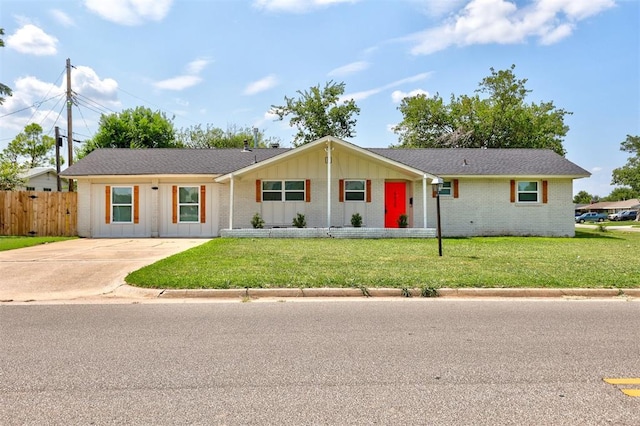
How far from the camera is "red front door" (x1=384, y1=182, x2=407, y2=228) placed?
19828 mm

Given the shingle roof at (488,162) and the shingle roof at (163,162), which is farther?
the shingle roof at (488,162)

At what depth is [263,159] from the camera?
2119 centimetres

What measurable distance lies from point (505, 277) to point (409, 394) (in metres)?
5.60

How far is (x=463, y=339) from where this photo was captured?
5000mm

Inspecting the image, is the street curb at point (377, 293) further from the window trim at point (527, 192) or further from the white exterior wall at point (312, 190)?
the window trim at point (527, 192)

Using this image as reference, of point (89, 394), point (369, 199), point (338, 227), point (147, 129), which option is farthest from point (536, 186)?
point (147, 129)

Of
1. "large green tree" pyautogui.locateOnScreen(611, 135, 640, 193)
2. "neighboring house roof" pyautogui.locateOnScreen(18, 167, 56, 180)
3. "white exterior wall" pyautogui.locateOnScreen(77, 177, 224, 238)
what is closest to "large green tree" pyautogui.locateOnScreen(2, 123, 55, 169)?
"neighboring house roof" pyautogui.locateOnScreen(18, 167, 56, 180)

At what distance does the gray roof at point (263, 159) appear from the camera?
64.0 feet

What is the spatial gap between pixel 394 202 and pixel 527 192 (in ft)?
20.7

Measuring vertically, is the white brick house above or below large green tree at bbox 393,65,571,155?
below

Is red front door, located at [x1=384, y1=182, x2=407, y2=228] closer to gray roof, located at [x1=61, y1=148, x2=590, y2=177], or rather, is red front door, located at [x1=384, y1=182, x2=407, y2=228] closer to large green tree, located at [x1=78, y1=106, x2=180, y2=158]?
gray roof, located at [x1=61, y1=148, x2=590, y2=177]

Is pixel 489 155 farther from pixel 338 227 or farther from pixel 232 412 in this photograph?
pixel 232 412

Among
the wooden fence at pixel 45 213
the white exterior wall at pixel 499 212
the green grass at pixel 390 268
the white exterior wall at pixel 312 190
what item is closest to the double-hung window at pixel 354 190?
the white exterior wall at pixel 312 190

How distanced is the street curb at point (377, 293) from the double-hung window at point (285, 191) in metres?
12.1
